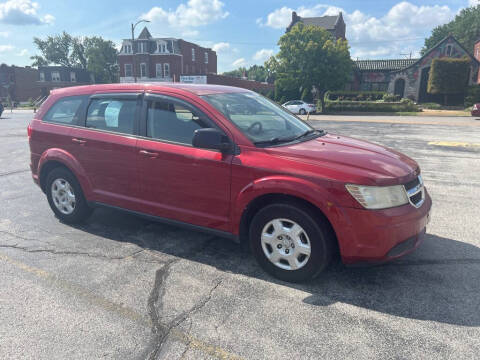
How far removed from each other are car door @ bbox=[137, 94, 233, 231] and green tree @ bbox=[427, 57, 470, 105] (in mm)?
40631

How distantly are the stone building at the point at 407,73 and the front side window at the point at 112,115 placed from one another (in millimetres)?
42108

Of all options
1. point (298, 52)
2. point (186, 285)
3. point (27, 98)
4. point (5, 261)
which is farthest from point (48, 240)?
point (27, 98)

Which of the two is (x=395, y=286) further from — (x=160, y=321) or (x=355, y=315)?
(x=160, y=321)

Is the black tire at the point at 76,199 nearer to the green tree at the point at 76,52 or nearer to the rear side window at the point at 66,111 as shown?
the rear side window at the point at 66,111

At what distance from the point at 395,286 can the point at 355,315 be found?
67 cm

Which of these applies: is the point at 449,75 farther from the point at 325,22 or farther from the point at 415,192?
the point at 415,192

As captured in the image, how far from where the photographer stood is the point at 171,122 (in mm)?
4074

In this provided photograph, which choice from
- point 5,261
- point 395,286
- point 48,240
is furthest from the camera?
point 48,240

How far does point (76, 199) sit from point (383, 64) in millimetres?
49199

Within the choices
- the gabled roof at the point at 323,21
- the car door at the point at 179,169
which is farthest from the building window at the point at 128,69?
the car door at the point at 179,169

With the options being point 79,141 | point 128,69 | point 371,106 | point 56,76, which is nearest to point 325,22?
point 371,106

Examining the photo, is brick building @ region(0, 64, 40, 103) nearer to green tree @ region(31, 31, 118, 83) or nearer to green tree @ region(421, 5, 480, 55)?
green tree @ region(31, 31, 118, 83)

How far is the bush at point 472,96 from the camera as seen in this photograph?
36094mm

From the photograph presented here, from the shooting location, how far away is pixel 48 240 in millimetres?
4570
